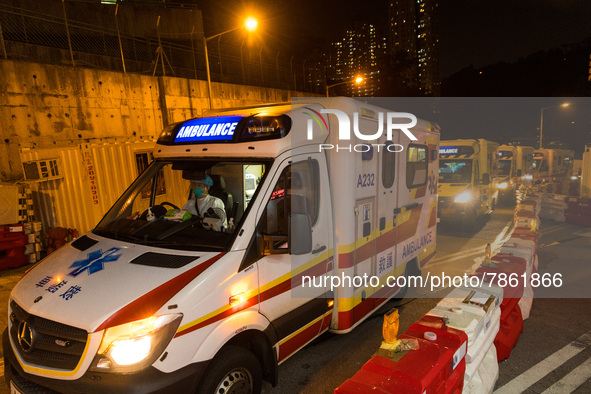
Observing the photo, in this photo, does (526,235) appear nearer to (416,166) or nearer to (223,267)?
(416,166)

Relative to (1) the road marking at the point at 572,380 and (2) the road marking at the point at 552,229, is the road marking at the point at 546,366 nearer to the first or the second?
(1) the road marking at the point at 572,380

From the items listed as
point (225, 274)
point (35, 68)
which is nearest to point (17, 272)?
point (35, 68)

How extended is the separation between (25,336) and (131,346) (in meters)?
1.03

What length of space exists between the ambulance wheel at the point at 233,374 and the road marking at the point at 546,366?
2577 mm

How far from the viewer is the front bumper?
248cm

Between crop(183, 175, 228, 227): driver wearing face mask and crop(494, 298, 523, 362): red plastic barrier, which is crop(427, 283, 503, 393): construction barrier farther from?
crop(183, 175, 228, 227): driver wearing face mask

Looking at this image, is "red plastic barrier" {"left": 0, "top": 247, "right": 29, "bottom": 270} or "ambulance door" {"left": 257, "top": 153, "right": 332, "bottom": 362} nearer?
"ambulance door" {"left": 257, "top": 153, "right": 332, "bottom": 362}

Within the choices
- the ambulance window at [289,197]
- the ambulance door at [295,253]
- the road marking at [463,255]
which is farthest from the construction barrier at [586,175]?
the ambulance window at [289,197]

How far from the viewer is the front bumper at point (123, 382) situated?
2.48 m

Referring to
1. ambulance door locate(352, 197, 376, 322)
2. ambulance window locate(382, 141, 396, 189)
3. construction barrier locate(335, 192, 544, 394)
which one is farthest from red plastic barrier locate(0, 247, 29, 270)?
construction barrier locate(335, 192, 544, 394)

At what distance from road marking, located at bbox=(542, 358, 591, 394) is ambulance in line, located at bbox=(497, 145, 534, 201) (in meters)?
15.3

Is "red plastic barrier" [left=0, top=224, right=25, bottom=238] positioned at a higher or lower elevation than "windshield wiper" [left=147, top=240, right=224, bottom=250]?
lower

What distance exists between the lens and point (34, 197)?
8.45 meters

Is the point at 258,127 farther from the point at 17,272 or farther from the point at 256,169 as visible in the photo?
the point at 17,272
